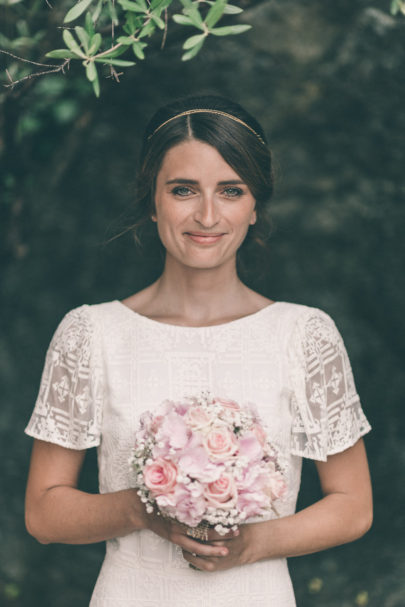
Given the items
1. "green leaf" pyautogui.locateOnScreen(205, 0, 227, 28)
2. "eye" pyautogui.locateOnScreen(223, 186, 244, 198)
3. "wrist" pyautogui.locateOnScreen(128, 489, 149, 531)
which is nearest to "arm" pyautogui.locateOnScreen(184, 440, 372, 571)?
"wrist" pyautogui.locateOnScreen(128, 489, 149, 531)

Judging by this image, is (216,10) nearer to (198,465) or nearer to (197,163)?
(197,163)

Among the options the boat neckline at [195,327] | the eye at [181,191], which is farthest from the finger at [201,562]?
the eye at [181,191]

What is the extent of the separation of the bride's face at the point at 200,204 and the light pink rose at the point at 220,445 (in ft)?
2.58

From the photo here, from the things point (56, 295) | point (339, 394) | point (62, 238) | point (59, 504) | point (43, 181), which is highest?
point (43, 181)

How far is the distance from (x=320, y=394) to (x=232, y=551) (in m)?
0.60

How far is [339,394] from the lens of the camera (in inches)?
119

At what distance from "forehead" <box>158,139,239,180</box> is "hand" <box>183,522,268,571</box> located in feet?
3.66

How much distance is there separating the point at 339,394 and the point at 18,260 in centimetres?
183

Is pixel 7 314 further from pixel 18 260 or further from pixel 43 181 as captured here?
pixel 43 181

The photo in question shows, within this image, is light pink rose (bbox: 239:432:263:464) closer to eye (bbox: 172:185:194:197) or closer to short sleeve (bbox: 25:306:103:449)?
short sleeve (bbox: 25:306:103:449)

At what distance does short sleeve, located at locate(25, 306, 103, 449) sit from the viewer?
297 cm

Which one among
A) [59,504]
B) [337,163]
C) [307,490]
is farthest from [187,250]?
[307,490]

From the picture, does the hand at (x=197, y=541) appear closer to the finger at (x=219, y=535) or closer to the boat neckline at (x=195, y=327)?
the finger at (x=219, y=535)

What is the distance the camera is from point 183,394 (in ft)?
9.77
